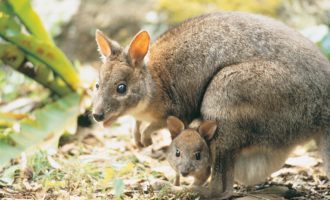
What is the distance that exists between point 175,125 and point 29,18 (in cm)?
335

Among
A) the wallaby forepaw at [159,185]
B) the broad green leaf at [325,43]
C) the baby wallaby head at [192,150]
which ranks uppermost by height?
the broad green leaf at [325,43]

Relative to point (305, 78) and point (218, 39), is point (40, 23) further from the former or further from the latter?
point (305, 78)

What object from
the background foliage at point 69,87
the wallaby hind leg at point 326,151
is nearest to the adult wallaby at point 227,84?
the wallaby hind leg at point 326,151

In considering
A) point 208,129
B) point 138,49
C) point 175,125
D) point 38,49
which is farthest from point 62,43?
point 208,129

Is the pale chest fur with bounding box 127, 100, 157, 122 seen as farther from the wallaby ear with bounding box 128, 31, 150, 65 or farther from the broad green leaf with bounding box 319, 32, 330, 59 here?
the broad green leaf with bounding box 319, 32, 330, 59

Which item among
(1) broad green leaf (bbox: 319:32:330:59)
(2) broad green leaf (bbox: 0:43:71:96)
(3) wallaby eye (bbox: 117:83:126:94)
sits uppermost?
(1) broad green leaf (bbox: 319:32:330:59)

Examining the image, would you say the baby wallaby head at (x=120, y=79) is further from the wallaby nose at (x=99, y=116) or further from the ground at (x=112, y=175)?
the ground at (x=112, y=175)

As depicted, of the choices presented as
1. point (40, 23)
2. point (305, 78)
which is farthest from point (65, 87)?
point (305, 78)

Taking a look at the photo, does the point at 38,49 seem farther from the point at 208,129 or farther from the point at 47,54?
the point at 208,129

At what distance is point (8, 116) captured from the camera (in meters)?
8.19

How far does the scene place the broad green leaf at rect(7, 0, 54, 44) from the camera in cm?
848

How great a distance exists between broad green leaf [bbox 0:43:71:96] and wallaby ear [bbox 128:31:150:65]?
260cm

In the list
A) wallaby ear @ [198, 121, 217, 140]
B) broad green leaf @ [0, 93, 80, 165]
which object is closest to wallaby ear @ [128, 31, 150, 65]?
wallaby ear @ [198, 121, 217, 140]

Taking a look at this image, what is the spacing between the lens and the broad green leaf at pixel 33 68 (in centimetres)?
841
